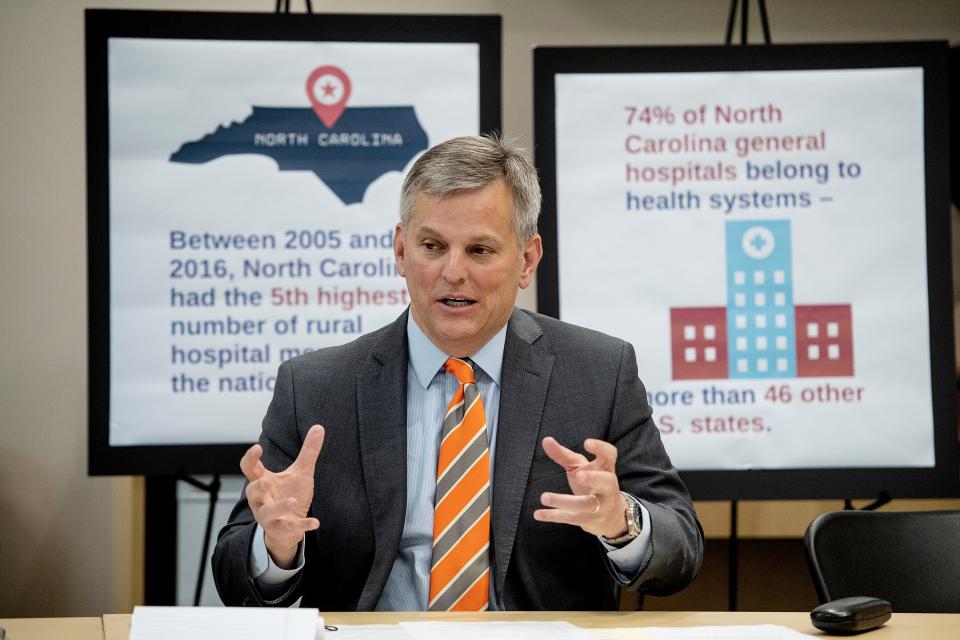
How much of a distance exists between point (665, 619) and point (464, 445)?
1.71 ft

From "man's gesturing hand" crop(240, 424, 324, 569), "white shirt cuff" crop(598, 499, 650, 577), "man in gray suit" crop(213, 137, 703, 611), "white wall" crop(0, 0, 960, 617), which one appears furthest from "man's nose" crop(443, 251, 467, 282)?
"white wall" crop(0, 0, 960, 617)

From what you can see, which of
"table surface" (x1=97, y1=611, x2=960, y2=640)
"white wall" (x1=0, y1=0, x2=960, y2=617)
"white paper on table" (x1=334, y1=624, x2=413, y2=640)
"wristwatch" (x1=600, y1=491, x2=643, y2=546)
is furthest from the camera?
"white wall" (x1=0, y1=0, x2=960, y2=617)

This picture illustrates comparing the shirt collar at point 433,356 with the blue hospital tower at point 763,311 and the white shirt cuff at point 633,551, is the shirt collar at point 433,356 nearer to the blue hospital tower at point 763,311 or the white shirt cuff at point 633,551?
the white shirt cuff at point 633,551

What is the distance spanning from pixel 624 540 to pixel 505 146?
2.80 feet

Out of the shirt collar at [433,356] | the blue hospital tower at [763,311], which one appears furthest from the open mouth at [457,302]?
the blue hospital tower at [763,311]

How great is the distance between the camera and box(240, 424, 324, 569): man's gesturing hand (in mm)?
1641

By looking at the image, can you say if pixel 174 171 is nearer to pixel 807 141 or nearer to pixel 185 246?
pixel 185 246

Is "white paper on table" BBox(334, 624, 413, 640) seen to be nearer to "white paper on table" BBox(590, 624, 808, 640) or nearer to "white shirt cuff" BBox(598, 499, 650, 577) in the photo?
"white paper on table" BBox(590, 624, 808, 640)

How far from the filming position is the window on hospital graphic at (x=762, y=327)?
9.29 ft

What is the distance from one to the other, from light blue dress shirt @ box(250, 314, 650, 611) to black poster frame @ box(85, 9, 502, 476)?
92 cm

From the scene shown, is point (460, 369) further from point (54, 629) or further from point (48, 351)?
point (48, 351)

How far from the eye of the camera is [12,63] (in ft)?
11.8

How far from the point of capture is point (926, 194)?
2.85 metres

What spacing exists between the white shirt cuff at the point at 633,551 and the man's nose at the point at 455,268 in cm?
56
